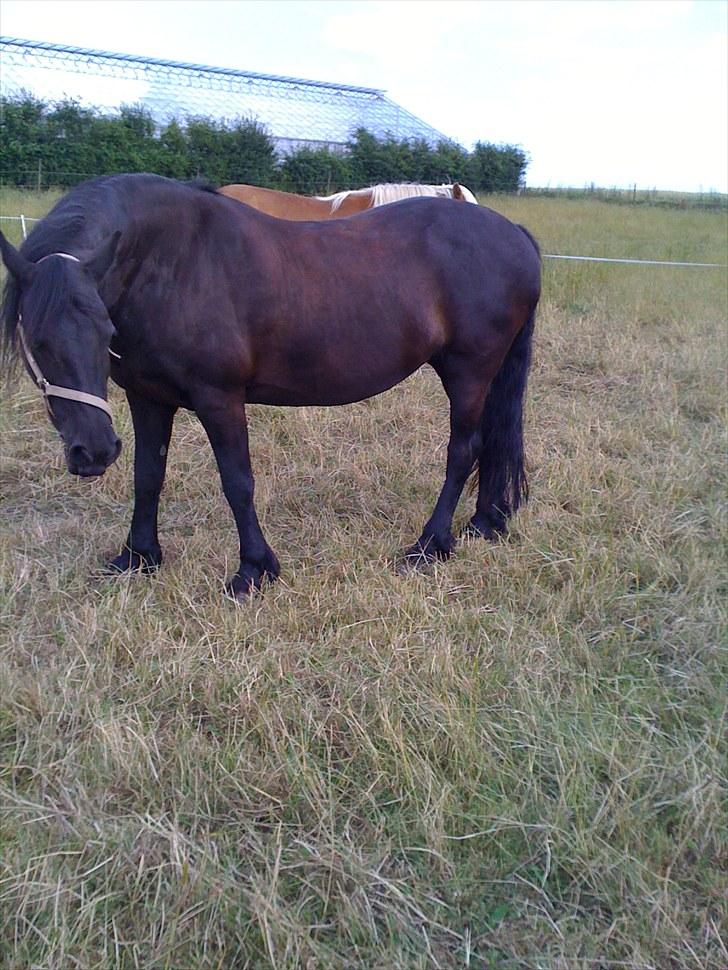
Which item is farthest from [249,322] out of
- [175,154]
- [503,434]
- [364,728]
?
[175,154]

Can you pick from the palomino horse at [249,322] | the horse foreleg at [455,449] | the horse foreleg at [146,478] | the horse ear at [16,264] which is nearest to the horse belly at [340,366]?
the palomino horse at [249,322]

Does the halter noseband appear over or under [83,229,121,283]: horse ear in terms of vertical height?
under

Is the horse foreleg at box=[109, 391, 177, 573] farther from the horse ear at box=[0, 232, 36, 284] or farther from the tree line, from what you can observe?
the tree line

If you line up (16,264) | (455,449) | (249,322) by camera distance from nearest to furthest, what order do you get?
1. (16,264)
2. (249,322)
3. (455,449)

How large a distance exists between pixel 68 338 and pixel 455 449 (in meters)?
1.95

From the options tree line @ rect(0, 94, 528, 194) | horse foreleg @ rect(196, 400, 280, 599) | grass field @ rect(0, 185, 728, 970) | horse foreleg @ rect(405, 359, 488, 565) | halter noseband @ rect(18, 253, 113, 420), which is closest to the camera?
grass field @ rect(0, 185, 728, 970)

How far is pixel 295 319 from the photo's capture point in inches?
126

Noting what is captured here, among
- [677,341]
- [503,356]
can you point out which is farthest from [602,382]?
[503,356]

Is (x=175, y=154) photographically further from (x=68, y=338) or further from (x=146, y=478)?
(x=68, y=338)

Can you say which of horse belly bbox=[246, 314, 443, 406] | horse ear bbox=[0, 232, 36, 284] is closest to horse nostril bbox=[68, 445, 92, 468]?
horse ear bbox=[0, 232, 36, 284]

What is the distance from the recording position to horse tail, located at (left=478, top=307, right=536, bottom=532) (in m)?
3.94

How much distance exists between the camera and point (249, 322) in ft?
10.2

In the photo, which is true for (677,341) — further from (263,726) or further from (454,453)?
(263,726)

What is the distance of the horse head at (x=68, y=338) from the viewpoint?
2371 millimetres
